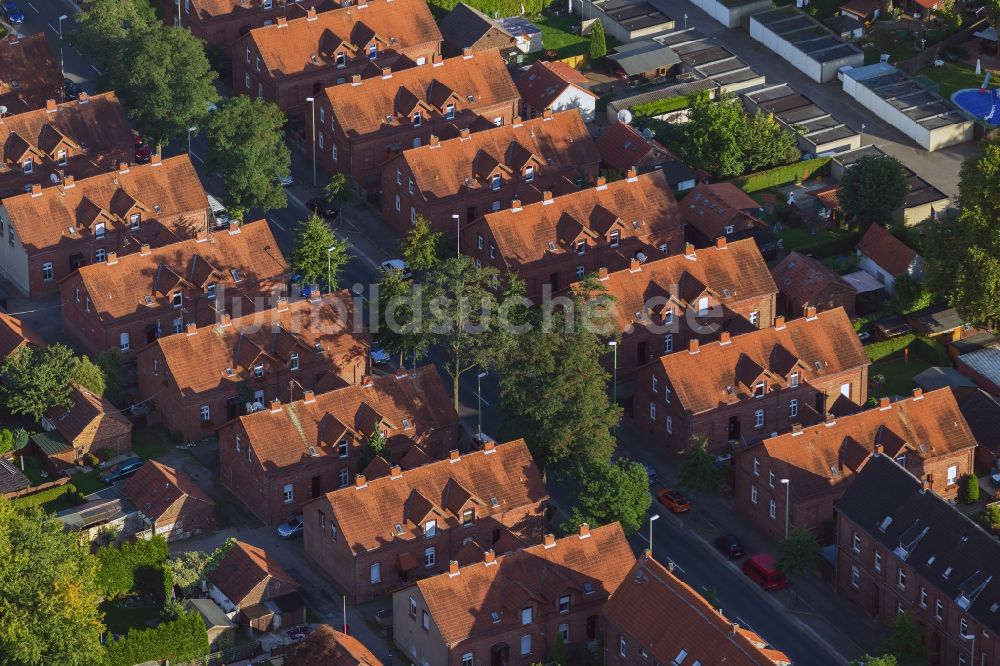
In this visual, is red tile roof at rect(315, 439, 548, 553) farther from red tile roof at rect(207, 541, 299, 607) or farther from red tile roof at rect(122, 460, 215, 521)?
red tile roof at rect(122, 460, 215, 521)

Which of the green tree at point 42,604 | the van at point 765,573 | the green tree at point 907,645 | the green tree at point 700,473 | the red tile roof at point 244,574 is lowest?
the van at point 765,573

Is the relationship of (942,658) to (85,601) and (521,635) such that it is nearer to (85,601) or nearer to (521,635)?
(521,635)

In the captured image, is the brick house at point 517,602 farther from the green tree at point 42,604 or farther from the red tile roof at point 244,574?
the green tree at point 42,604

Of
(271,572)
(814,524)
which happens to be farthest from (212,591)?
(814,524)

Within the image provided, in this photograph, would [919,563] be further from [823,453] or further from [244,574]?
[244,574]

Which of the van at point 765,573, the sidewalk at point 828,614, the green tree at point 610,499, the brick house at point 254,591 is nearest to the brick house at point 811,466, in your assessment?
the sidewalk at point 828,614

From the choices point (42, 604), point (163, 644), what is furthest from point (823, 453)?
point (42, 604)
